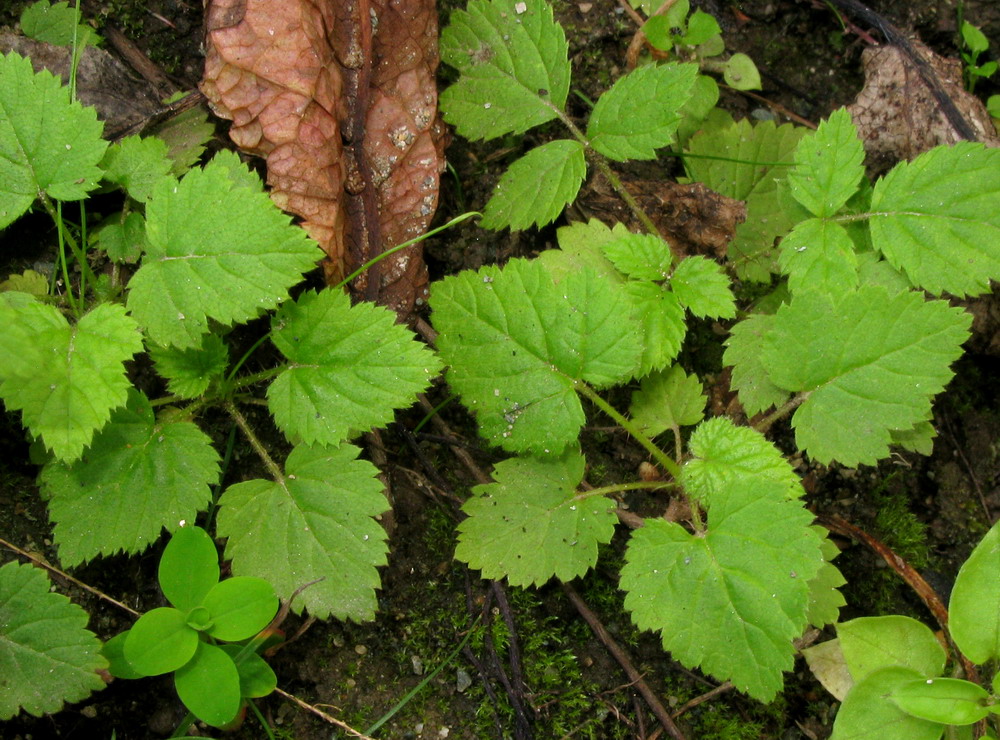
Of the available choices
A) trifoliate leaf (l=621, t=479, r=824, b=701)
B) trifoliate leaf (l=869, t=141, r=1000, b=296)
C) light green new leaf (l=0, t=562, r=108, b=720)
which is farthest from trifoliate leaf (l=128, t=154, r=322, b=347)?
trifoliate leaf (l=869, t=141, r=1000, b=296)

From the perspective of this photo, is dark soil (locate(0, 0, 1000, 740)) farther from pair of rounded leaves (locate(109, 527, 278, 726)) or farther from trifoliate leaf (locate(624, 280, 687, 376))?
trifoliate leaf (locate(624, 280, 687, 376))

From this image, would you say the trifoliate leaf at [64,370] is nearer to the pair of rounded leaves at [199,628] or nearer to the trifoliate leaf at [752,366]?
the pair of rounded leaves at [199,628]

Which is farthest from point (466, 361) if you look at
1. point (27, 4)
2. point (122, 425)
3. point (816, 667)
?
point (27, 4)

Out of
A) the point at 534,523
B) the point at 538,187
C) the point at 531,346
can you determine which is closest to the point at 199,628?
the point at 534,523

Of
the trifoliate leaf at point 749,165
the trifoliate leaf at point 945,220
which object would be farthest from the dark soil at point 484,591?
the trifoliate leaf at point 945,220

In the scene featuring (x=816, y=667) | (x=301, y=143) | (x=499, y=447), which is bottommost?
(x=816, y=667)

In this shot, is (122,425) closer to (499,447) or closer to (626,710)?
(499,447)
